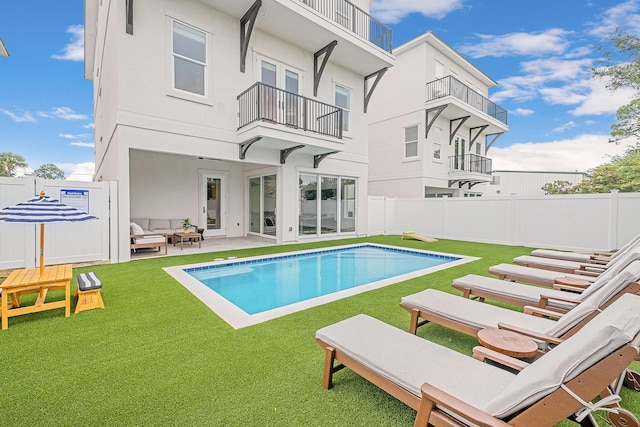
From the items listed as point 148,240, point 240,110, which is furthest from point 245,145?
point 148,240

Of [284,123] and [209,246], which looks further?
[209,246]

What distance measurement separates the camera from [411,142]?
1568cm

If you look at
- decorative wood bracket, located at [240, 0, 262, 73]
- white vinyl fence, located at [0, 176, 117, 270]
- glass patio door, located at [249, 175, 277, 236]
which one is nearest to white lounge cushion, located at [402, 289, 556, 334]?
white vinyl fence, located at [0, 176, 117, 270]

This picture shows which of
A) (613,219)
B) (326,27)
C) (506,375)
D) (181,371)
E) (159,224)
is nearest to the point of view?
(506,375)

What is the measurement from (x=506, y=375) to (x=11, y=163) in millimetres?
40202

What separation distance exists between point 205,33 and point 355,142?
664cm

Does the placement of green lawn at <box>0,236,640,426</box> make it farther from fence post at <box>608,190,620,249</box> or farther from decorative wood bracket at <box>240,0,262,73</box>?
fence post at <box>608,190,620,249</box>

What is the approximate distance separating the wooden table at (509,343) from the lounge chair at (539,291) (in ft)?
4.59

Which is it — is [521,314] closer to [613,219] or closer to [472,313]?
[472,313]

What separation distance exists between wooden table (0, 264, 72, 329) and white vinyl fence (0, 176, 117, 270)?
3.16m

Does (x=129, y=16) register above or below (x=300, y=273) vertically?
above

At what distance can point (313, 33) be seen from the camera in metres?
9.86

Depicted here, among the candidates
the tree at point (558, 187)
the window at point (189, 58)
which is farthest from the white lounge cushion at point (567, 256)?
the tree at point (558, 187)

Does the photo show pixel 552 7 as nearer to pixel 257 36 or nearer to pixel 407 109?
pixel 407 109
